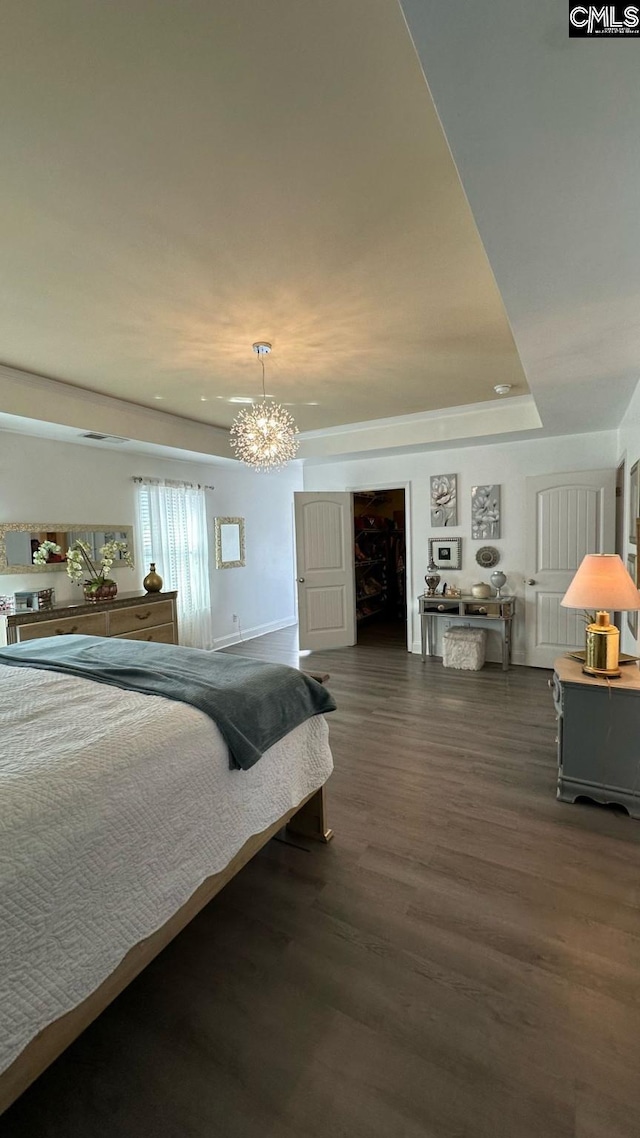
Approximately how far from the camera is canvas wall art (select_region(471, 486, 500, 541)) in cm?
506

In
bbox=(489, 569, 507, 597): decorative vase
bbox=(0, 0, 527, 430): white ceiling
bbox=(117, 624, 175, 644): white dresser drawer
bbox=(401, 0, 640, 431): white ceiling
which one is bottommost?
bbox=(117, 624, 175, 644): white dresser drawer

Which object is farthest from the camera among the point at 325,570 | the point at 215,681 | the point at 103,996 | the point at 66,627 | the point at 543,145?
the point at 325,570

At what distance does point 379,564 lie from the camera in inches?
327

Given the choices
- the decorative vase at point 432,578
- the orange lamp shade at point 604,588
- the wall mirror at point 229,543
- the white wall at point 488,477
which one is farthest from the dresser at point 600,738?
the wall mirror at point 229,543

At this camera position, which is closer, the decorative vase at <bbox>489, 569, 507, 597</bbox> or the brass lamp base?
the brass lamp base

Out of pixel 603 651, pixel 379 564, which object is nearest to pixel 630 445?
pixel 603 651

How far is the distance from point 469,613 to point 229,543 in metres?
3.35

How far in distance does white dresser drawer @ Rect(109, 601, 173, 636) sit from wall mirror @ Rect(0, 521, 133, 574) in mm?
713

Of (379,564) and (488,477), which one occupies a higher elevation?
(488,477)

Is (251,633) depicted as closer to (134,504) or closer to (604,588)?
(134,504)

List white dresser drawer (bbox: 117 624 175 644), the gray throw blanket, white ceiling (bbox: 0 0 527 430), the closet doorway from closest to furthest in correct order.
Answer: white ceiling (bbox: 0 0 527 430)
the gray throw blanket
white dresser drawer (bbox: 117 624 175 644)
the closet doorway

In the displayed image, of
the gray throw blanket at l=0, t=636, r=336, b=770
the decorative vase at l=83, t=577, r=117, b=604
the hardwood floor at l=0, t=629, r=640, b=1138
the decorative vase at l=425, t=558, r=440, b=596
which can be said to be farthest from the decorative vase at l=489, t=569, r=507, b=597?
the decorative vase at l=83, t=577, r=117, b=604

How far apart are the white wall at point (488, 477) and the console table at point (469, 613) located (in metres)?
0.20

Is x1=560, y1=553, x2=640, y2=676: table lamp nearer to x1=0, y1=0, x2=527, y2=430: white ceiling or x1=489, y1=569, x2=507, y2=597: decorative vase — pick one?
x1=0, y1=0, x2=527, y2=430: white ceiling
